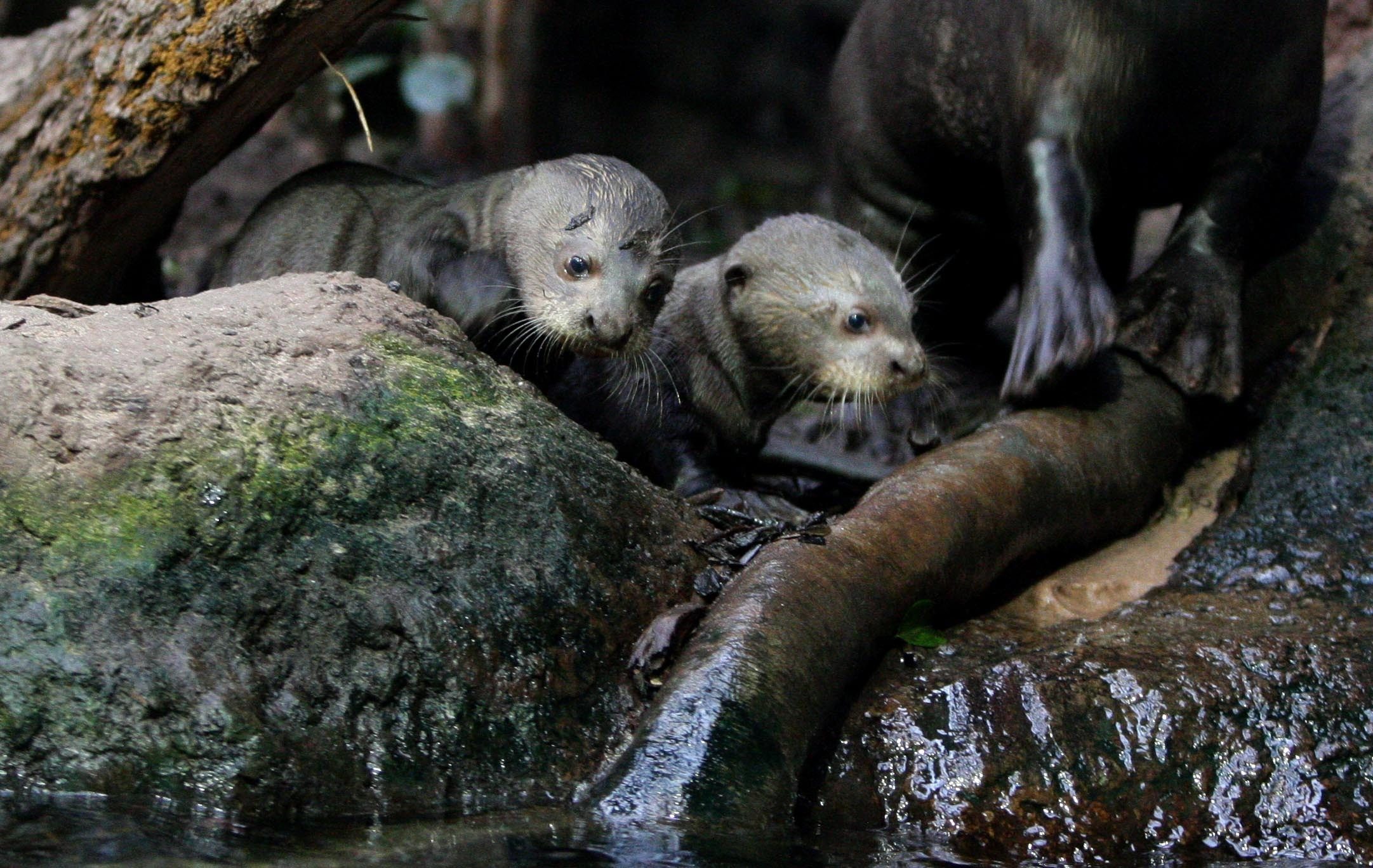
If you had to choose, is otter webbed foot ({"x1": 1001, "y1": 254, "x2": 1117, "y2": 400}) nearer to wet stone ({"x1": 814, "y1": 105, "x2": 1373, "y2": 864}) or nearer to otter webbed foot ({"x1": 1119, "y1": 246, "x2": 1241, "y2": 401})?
otter webbed foot ({"x1": 1119, "y1": 246, "x2": 1241, "y2": 401})

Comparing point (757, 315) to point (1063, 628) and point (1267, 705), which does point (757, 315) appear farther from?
point (1267, 705)

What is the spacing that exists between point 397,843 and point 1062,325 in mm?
2025

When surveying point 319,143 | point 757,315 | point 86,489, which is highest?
point 319,143

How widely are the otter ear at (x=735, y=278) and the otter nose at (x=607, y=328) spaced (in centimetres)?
59

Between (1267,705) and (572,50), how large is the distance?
8.01 metres

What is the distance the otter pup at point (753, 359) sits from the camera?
3621 mm

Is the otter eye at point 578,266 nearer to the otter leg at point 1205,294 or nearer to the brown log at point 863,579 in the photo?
the brown log at point 863,579

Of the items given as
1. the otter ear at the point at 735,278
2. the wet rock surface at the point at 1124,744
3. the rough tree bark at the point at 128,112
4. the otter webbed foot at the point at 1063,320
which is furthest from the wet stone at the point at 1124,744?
the rough tree bark at the point at 128,112

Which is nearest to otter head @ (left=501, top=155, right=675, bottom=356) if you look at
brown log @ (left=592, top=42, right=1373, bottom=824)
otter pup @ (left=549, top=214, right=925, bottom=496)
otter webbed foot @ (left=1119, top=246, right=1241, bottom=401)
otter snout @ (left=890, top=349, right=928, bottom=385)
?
otter pup @ (left=549, top=214, right=925, bottom=496)

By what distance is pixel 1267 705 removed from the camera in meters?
2.62

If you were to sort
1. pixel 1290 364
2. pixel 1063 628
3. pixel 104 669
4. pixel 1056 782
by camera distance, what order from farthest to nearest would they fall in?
pixel 1290 364, pixel 1063 628, pixel 1056 782, pixel 104 669

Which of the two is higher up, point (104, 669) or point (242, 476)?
point (242, 476)

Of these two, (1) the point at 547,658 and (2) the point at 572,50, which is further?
(2) the point at 572,50

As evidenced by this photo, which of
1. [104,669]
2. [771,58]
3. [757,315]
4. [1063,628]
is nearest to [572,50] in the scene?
[771,58]
